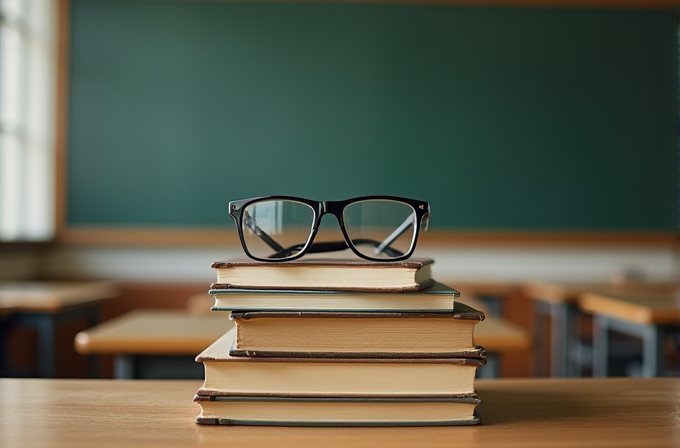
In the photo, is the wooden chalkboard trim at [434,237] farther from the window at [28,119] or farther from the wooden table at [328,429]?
the wooden table at [328,429]

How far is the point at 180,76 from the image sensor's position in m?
4.97

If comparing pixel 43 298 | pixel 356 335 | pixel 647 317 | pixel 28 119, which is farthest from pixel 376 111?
pixel 356 335

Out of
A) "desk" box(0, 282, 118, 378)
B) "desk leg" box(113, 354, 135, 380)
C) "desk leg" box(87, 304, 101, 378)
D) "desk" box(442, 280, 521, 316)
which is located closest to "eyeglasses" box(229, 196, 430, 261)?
"desk leg" box(113, 354, 135, 380)

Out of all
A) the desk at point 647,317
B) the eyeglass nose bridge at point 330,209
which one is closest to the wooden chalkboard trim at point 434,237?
the desk at point 647,317

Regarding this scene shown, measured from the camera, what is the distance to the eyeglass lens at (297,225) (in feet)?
2.49

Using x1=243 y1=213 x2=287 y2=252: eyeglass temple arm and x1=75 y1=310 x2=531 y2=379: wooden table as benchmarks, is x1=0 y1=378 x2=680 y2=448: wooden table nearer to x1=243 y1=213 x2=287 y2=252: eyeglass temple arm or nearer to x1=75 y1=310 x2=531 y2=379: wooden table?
x1=243 y1=213 x2=287 y2=252: eyeglass temple arm

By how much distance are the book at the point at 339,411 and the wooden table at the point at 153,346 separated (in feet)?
3.99

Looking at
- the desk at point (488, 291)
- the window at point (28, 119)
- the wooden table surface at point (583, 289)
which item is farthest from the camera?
the desk at point (488, 291)

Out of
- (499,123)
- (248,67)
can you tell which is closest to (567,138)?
(499,123)

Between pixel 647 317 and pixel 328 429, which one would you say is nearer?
pixel 328 429

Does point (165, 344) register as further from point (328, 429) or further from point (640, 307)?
point (640, 307)

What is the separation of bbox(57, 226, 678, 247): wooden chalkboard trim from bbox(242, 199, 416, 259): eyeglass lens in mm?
4025

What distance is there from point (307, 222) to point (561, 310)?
3.79 m

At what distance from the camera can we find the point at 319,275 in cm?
69
